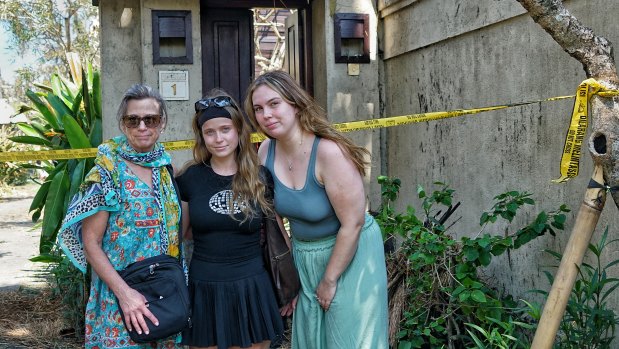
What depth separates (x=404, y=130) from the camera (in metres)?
6.80

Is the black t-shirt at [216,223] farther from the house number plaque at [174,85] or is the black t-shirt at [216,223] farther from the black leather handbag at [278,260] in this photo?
the house number plaque at [174,85]

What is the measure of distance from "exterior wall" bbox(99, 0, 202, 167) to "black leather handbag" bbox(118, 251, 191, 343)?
13.8 ft

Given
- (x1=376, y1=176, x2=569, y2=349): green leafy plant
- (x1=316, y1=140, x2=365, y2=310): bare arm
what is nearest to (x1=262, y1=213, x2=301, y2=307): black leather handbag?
(x1=316, y1=140, x2=365, y2=310): bare arm

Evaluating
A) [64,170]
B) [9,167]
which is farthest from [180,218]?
[9,167]

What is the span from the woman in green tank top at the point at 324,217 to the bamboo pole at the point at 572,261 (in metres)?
0.69

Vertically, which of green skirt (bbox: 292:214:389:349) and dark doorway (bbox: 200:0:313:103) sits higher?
dark doorway (bbox: 200:0:313:103)

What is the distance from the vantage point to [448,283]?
174 inches

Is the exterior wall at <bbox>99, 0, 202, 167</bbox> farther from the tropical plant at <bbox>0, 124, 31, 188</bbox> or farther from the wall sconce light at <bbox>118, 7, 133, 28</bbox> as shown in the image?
the tropical plant at <bbox>0, 124, 31, 188</bbox>

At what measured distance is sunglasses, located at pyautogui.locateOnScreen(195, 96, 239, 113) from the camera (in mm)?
3184

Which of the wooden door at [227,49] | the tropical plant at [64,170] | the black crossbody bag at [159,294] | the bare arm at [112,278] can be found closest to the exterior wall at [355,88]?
the wooden door at [227,49]

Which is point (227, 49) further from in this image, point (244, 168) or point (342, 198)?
point (342, 198)

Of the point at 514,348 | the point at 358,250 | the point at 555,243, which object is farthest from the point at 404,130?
the point at 358,250

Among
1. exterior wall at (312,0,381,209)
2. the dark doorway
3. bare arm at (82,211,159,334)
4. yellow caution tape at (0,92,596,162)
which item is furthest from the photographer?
the dark doorway

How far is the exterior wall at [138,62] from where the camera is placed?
7.11 metres
